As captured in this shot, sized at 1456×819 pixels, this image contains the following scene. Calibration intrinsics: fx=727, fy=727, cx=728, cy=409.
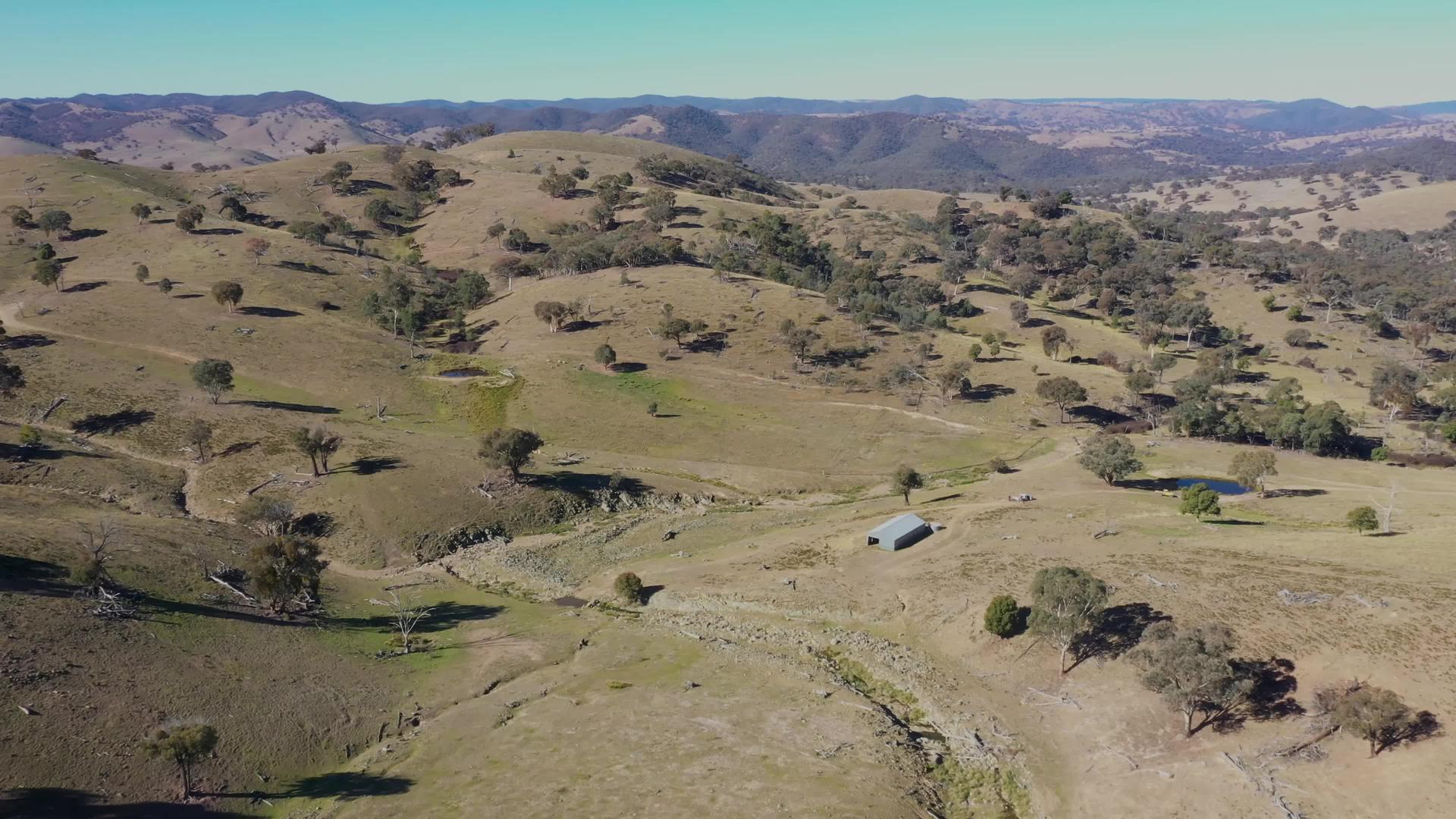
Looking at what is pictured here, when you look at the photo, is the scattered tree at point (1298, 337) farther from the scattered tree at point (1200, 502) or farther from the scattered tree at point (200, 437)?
the scattered tree at point (200, 437)

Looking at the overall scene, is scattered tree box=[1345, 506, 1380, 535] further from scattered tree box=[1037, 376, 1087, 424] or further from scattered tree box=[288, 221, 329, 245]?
scattered tree box=[288, 221, 329, 245]

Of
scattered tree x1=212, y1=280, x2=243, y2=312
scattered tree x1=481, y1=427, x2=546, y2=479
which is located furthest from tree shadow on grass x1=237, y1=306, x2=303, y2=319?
scattered tree x1=481, y1=427, x2=546, y2=479

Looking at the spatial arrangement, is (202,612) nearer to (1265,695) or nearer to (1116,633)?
(1116,633)

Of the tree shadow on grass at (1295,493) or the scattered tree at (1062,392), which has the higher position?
the scattered tree at (1062,392)

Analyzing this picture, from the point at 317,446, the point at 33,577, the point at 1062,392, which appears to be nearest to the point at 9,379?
the point at 317,446

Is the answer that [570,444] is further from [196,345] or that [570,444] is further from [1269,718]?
[1269,718]

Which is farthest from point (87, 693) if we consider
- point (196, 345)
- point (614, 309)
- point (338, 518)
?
point (614, 309)

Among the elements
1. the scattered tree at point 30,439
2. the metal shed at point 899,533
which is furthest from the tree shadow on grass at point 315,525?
the metal shed at point 899,533
